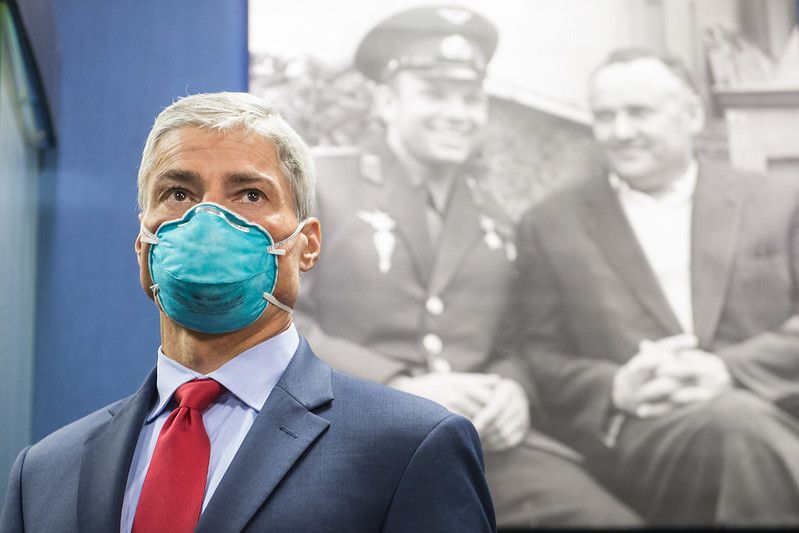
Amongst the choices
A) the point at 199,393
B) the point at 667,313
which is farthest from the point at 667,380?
the point at 199,393

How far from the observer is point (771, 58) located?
126 inches

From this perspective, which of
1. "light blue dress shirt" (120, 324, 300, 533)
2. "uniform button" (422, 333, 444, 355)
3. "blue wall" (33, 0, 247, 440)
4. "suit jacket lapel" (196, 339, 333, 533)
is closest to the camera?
"suit jacket lapel" (196, 339, 333, 533)

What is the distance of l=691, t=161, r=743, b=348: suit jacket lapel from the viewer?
9.64 ft

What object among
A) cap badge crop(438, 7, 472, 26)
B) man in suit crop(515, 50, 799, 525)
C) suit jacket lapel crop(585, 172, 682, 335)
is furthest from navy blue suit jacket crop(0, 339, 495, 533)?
cap badge crop(438, 7, 472, 26)

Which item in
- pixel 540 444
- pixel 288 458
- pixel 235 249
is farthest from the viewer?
pixel 540 444

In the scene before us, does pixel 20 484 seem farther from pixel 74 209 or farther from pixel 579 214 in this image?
pixel 579 214

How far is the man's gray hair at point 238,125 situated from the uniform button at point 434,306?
1.38 meters

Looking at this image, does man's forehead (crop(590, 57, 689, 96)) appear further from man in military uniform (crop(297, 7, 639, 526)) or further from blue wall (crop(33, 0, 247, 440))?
blue wall (crop(33, 0, 247, 440))

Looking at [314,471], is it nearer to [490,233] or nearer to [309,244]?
[309,244]

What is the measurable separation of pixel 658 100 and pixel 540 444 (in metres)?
1.14

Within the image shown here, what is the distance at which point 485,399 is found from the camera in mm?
2857

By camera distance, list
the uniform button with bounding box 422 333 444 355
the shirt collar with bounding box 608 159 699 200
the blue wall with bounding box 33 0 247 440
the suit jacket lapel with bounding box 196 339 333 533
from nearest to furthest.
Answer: the suit jacket lapel with bounding box 196 339 333 533 → the blue wall with bounding box 33 0 247 440 → the uniform button with bounding box 422 333 444 355 → the shirt collar with bounding box 608 159 699 200

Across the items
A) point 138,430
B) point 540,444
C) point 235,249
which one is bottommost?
point 540,444

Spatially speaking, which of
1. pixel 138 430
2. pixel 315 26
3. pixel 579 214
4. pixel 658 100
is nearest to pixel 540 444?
pixel 579 214
